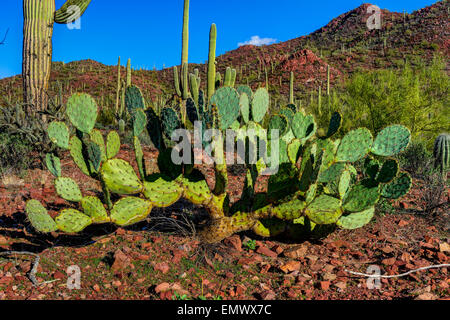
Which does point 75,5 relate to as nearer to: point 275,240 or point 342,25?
point 275,240

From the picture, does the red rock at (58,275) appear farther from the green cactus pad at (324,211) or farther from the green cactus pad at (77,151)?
the green cactus pad at (324,211)

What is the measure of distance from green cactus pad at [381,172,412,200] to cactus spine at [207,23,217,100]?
11.8 ft

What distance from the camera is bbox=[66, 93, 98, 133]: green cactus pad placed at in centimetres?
301

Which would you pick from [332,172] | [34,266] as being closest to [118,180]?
[34,266]

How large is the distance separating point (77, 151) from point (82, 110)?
0.45 metres

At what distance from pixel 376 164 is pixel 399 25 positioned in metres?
44.7

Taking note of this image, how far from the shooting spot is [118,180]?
3.02 m

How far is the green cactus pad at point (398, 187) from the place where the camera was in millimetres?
3326

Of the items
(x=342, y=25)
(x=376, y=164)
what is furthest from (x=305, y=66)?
(x=376, y=164)

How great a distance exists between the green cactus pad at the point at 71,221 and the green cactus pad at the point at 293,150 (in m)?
1.91

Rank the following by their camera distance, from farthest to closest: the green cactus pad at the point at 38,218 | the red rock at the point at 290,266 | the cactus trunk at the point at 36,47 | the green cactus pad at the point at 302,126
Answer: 1. the cactus trunk at the point at 36,47
2. the green cactus pad at the point at 302,126
3. the red rock at the point at 290,266
4. the green cactus pad at the point at 38,218

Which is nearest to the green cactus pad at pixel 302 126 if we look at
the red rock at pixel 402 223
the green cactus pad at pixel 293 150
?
the green cactus pad at pixel 293 150

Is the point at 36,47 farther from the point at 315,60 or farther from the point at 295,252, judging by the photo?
the point at 315,60
